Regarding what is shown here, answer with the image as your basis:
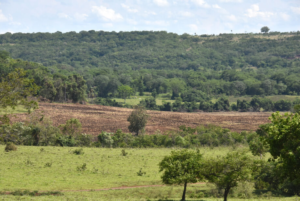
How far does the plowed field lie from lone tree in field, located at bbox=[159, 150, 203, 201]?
4335 centimetres

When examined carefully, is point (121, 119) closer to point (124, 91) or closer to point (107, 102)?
point (107, 102)

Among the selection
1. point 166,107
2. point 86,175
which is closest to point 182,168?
point 86,175

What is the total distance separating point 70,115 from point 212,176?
64.6m

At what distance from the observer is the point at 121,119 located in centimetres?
8656

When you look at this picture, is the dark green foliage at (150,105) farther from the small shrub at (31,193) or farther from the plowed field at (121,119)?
the small shrub at (31,193)

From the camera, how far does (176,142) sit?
54.7m

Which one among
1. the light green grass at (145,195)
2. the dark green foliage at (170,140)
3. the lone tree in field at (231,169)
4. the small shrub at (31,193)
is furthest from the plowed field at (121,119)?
the lone tree in field at (231,169)

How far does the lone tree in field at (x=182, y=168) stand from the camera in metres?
24.4

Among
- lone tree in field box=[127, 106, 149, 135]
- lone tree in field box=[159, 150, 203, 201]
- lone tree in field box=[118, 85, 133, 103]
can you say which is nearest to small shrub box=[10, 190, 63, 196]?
lone tree in field box=[159, 150, 203, 201]

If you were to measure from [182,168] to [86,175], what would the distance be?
12138 millimetres

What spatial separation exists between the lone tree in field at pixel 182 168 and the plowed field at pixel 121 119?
43352mm

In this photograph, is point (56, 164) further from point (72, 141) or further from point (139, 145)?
point (139, 145)

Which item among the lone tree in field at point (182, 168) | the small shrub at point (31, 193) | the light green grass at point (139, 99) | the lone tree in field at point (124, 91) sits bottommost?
the small shrub at point (31, 193)

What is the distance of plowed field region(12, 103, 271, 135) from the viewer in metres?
75.3
